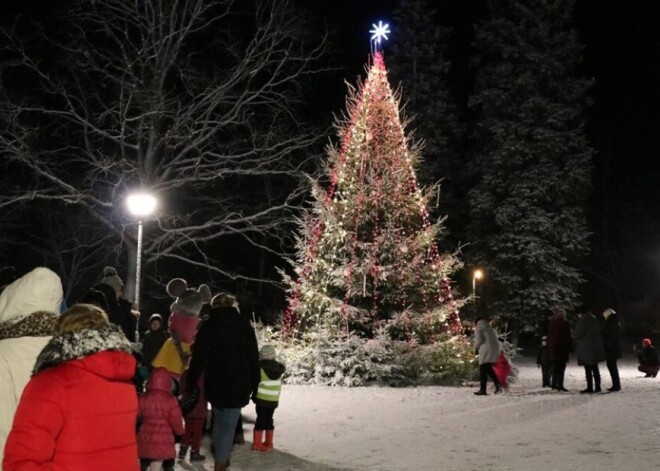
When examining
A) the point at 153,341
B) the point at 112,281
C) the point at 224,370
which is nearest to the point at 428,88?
the point at 153,341

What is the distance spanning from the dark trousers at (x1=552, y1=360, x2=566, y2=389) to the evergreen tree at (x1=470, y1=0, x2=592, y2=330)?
55.4 feet

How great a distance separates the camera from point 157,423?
22.6 ft

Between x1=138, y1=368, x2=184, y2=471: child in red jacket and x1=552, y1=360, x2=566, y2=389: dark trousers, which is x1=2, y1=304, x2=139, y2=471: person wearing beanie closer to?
x1=138, y1=368, x2=184, y2=471: child in red jacket

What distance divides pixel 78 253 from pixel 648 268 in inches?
1434

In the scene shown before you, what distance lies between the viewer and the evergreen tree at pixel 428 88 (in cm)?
3800

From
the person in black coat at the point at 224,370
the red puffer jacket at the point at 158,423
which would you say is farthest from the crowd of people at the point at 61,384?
the person in black coat at the point at 224,370

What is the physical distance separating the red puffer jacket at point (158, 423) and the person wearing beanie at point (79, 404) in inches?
129

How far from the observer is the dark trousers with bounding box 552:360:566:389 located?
640 inches

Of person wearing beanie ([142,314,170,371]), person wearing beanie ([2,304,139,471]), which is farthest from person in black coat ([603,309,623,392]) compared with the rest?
person wearing beanie ([2,304,139,471])

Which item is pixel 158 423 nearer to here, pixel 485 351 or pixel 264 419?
pixel 264 419

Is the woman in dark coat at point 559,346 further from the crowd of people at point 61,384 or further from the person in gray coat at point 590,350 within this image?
the crowd of people at point 61,384

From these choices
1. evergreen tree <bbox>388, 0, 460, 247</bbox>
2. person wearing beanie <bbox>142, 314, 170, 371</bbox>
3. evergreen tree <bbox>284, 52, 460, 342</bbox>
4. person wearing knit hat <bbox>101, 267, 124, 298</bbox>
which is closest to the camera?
person wearing knit hat <bbox>101, 267, 124, 298</bbox>

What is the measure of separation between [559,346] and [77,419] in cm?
1455

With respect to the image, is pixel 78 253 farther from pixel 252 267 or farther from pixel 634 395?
pixel 634 395
